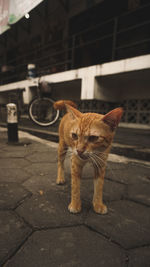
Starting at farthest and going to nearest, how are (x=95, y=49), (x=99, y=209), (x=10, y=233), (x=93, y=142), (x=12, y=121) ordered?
(x=95, y=49) < (x=12, y=121) < (x=99, y=209) < (x=93, y=142) < (x=10, y=233)

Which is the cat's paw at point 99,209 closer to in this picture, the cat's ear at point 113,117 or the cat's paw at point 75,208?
the cat's paw at point 75,208

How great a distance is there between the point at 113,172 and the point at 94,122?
1.09m

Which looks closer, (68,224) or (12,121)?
(68,224)

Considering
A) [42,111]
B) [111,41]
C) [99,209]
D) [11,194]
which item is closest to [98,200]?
[99,209]

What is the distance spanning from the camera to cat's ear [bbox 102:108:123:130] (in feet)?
3.26

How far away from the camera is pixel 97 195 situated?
1.15 metres

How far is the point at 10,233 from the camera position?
910mm

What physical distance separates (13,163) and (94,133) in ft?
4.90

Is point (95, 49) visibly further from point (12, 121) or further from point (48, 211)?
point (48, 211)

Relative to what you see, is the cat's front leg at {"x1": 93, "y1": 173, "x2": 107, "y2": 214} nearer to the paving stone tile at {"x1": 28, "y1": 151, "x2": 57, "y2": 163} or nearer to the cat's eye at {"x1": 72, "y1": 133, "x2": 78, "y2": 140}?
the cat's eye at {"x1": 72, "y1": 133, "x2": 78, "y2": 140}

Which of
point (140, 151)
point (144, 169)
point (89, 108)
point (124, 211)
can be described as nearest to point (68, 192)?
point (124, 211)

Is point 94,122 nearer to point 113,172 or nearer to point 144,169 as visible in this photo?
point 113,172

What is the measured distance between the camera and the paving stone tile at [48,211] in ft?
3.36

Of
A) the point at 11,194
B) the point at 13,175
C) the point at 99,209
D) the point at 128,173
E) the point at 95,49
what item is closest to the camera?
the point at 99,209
